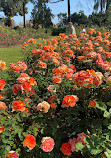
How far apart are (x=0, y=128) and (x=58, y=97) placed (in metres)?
0.57

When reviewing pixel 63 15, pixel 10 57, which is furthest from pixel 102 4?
pixel 10 57

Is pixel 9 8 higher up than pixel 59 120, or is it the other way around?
Answer: pixel 9 8

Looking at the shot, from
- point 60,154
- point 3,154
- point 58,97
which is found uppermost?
point 58,97

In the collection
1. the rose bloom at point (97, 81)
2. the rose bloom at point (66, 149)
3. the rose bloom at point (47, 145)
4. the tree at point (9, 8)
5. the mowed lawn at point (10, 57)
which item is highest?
the tree at point (9, 8)

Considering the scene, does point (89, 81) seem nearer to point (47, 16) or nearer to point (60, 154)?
point (60, 154)

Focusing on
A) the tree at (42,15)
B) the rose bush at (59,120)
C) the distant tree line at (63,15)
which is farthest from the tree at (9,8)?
the rose bush at (59,120)

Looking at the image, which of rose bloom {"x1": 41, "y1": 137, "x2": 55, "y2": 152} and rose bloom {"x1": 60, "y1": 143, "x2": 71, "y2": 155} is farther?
rose bloom {"x1": 60, "y1": 143, "x2": 71, "y2": 155}

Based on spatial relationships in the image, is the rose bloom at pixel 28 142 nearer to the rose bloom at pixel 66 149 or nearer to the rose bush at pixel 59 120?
the rose bush at pixel 59 120

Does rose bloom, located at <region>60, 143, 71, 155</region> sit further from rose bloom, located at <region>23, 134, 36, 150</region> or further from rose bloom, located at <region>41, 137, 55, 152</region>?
rose bloom, located at <region>23, 134, 36, 150</region>

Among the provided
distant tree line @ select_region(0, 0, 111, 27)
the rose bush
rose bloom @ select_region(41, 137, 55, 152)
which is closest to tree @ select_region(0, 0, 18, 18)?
distant tree line @ select_region(0, 0, 111, 27)

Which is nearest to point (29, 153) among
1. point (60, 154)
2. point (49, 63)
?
point (60, 154)

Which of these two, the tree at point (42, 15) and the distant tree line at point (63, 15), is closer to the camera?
the distant tree line at point (63, 15)

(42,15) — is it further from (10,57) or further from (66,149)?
(66,149)

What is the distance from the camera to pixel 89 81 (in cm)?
133
